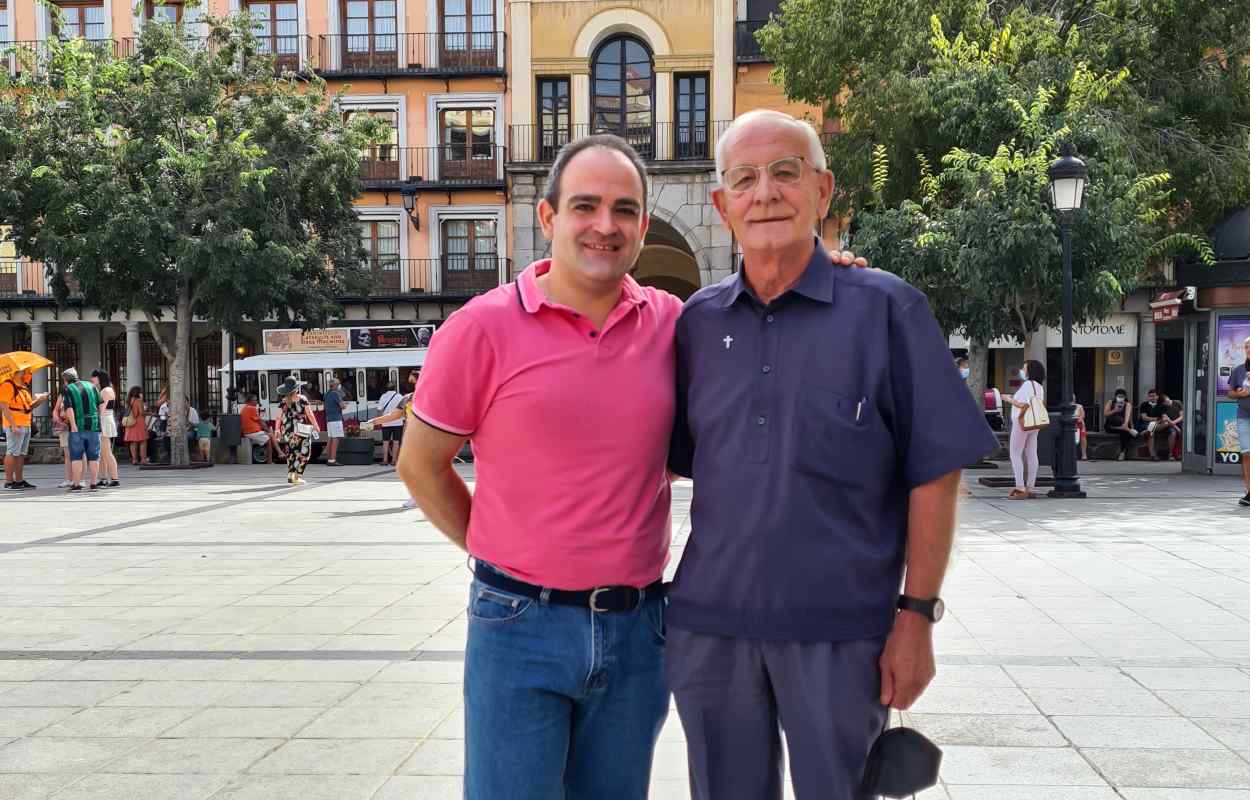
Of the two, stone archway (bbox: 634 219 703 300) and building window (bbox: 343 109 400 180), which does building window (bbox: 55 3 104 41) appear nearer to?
building window (bbox: 343 109 400 180)

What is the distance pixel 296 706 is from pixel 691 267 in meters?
29.0

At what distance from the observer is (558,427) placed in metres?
2.38

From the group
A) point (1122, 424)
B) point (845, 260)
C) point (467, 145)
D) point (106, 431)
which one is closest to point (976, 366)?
point (1122, 424)

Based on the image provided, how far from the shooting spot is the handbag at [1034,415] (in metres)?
13.2

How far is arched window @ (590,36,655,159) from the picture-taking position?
29.0m

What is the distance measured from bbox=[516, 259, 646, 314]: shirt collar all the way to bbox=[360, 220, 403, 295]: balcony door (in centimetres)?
2858

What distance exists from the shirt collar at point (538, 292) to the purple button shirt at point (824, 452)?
317mm

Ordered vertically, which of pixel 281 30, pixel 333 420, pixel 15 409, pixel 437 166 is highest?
pixel 281 30

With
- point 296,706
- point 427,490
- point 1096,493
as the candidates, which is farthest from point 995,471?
point 427,490

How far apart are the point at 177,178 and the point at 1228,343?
17.7 meters

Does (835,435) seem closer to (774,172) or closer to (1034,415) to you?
(774,172)

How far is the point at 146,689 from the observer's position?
516cm

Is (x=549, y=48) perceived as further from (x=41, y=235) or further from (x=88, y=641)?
(x=88, y=641)

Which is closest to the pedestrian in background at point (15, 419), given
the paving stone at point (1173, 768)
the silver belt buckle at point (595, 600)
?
the paving stone at point (1173, 768)
